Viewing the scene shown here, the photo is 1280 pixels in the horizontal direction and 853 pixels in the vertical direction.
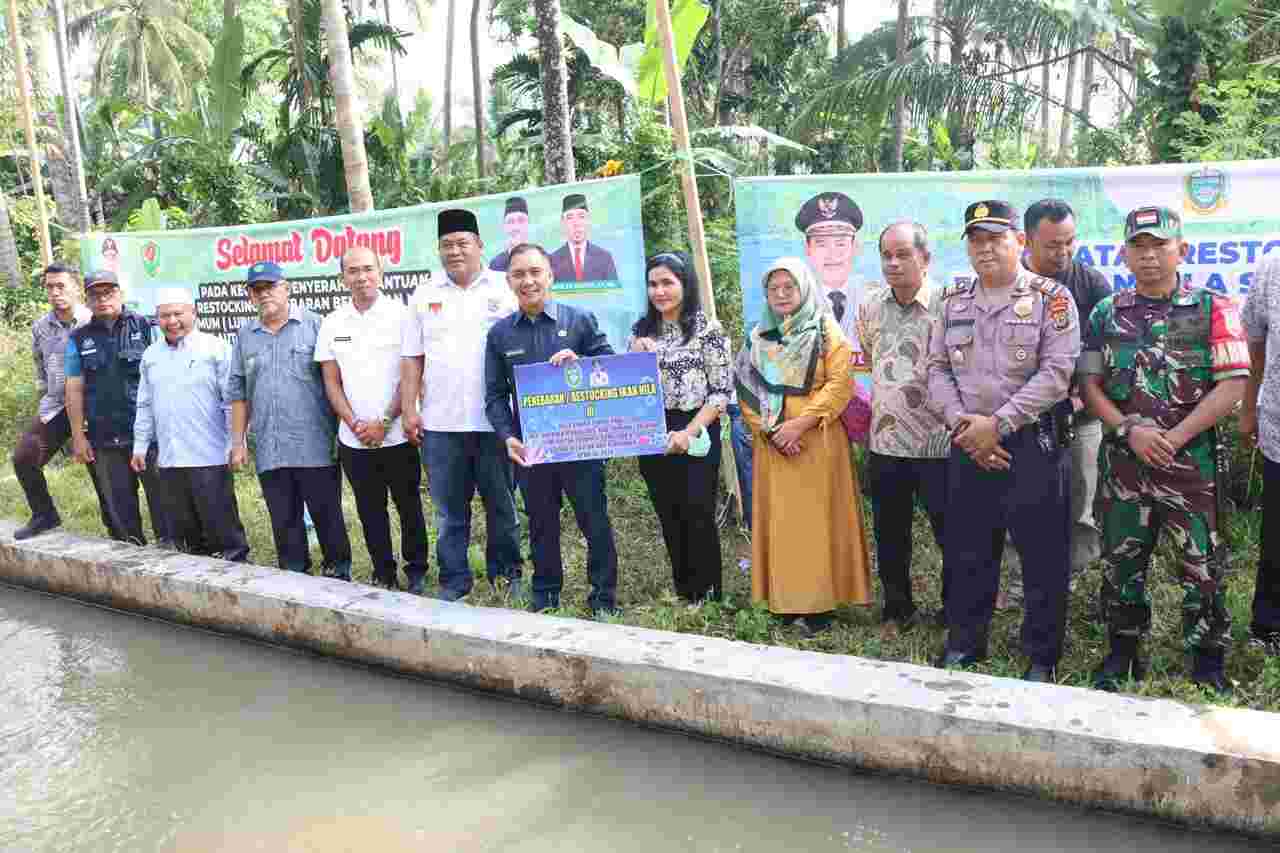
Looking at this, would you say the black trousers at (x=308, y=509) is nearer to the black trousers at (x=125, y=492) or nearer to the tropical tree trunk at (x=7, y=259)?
the black trousers at (x=125, y=492)

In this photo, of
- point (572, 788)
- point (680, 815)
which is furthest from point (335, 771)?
point (680, 815)

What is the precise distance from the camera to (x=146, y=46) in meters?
28.3

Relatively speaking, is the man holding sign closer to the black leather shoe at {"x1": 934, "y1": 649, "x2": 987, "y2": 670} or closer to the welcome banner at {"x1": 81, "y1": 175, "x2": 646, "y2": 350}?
the welcome banner at {"x1": 81, "y1": 175, "x2": 646, "y2": 350}

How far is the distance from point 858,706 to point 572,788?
3.19ft

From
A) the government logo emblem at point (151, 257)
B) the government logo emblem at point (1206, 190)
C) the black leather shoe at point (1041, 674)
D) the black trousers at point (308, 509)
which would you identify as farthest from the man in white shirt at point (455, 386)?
the government logo emblem at point (151, 257)

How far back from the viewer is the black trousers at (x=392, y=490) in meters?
4.77

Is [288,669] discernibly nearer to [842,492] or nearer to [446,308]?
[446,308]

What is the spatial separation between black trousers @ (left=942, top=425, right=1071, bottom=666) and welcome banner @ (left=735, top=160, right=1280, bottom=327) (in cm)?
77

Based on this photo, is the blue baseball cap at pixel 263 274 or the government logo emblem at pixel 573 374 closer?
the government logo emblem at pixel 573 374

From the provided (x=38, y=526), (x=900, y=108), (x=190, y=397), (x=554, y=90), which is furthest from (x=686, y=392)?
(x=900, y=108)

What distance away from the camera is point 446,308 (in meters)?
4.46

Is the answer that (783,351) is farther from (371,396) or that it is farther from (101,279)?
(101,279)

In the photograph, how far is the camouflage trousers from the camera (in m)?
3.18

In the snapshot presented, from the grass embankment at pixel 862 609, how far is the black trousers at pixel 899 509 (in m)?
0.16
